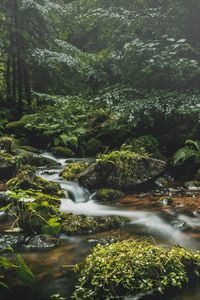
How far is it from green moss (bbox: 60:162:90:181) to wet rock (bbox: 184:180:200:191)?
102 inches

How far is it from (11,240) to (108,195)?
3099 millimetres

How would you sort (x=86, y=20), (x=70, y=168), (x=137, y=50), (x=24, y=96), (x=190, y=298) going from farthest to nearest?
(x=24, y=96) < (x=86, y=20) < (x=137, y=50) < (x=70, y=168) < (x=190, y=298)

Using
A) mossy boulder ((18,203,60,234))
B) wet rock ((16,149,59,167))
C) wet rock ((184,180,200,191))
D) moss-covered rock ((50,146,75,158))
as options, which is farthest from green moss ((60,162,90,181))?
mossy boulder ((18,203,60,234))

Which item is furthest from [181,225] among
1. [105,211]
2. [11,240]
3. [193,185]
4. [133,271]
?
[193,185]

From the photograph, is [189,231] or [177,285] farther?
[189,231]

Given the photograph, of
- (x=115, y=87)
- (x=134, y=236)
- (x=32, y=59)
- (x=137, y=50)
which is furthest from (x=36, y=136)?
(x=134, y=236)

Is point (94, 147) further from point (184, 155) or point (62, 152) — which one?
point (184, 155)

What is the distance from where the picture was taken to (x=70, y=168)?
9.92 m

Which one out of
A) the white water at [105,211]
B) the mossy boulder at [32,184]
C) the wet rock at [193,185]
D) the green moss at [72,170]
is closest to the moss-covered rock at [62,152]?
the green moss at [72,170]

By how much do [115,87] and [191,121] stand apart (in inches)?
92.4

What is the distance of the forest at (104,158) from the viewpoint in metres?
4.19

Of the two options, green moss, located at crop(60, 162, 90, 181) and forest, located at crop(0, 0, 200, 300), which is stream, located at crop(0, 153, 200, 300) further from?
green moss, located at crop(60, 162, 90, 181)

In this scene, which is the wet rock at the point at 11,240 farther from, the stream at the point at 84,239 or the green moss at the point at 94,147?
the green moss at the point at 94,147

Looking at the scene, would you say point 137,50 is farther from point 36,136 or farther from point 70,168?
point 36,136
